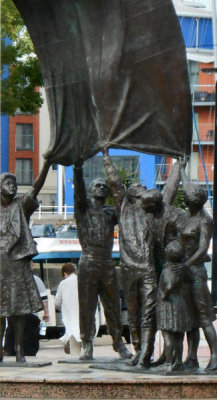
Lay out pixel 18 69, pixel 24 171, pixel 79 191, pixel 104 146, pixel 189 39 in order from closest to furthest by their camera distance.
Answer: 1. pixel 79 191
2. pixel 104 146
3. pixel 18 69
4. pixel 189 39
5. pixel 24 171

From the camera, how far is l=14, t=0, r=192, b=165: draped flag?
56.4 feet

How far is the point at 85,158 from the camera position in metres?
17.3

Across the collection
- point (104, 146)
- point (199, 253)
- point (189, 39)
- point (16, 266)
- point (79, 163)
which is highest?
point (189, 39)

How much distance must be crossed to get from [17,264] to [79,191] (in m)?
1.08

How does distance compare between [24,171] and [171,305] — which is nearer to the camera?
[171,305]

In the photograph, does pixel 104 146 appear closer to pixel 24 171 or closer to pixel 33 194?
pixel 33 194

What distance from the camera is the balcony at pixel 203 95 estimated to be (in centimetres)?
5406

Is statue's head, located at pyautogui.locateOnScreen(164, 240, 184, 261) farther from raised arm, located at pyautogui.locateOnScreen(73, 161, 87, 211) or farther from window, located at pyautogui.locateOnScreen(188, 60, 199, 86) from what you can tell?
window, located at pyautogui.locateOnScreen(188, 60, 199, 86)

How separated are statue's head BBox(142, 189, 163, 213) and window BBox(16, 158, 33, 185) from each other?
185 ft

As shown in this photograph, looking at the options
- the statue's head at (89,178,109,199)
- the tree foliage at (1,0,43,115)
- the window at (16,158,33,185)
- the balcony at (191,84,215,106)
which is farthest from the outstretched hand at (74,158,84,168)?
the window at (16,158,33,185)

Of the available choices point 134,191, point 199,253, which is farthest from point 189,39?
point 199,253

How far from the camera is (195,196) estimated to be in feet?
51.9

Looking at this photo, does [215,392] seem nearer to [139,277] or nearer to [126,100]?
[139,277]

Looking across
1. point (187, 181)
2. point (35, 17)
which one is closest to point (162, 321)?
point (187, 181)
